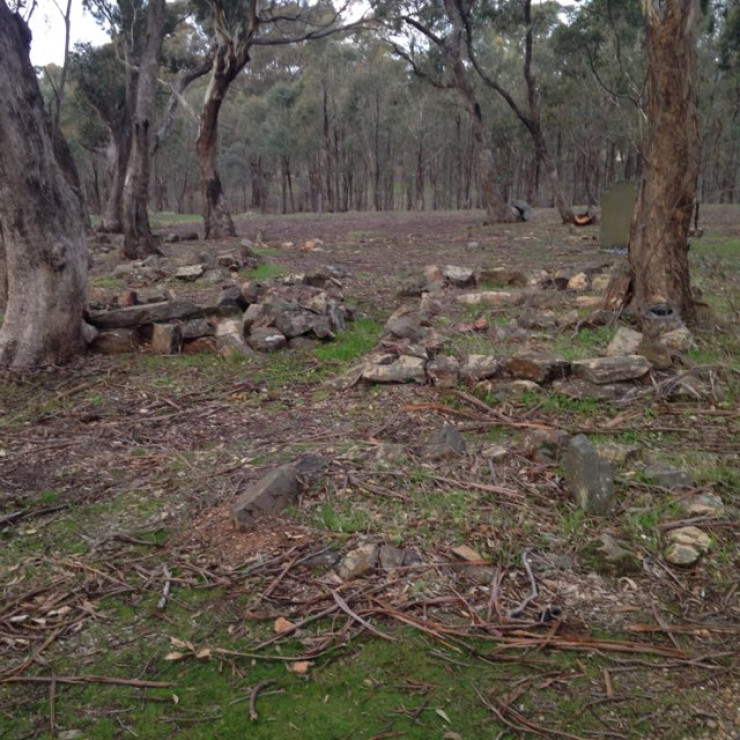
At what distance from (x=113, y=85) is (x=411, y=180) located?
29690 mm

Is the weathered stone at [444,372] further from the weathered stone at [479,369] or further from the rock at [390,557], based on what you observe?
the rock at [390,557]

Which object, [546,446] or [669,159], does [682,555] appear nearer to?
[546,446]

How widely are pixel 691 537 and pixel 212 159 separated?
53.4ft

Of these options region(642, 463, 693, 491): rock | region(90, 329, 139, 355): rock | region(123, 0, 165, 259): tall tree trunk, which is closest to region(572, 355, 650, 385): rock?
region(642, 463, 693, 491): rock

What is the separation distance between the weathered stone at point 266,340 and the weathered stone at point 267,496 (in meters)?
3.30

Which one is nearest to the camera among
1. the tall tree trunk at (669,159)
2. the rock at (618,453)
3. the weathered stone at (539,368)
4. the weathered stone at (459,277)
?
the rock at (618,453)


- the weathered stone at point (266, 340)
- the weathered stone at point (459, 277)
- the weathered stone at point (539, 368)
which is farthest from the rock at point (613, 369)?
the weathered stone at point (459, 277)

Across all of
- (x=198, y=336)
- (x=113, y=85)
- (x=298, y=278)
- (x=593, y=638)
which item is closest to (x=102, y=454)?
(x=198, y=336)

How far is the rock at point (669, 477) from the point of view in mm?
4273

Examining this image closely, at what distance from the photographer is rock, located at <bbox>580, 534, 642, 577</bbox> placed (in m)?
3.59

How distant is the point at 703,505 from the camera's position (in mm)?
4051

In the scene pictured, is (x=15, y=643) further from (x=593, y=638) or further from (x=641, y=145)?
(x=641, y=145)

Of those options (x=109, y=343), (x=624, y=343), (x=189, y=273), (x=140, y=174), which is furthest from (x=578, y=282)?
(x=140, y=174)

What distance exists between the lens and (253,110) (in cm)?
4659
